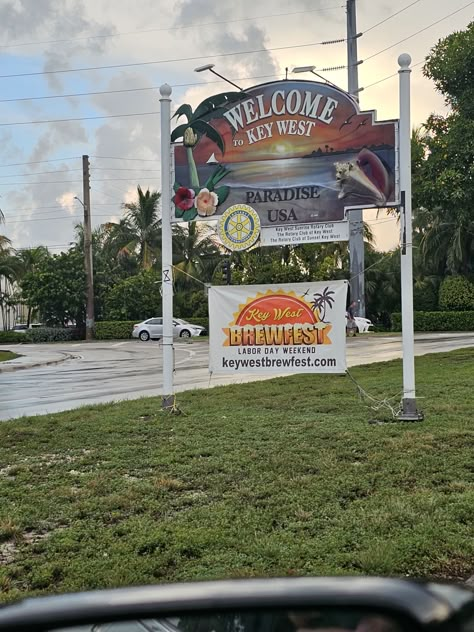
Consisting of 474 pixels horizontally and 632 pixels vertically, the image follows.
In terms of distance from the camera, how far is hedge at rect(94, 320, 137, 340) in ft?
143

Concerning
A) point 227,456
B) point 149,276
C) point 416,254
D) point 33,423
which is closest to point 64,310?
point 149,276

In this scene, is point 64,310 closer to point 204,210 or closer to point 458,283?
point 458,283

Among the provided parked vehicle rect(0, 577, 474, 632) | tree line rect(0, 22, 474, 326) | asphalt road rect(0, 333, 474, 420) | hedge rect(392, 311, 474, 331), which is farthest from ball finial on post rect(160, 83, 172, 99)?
hedge rect(392, 311, 474, 331)

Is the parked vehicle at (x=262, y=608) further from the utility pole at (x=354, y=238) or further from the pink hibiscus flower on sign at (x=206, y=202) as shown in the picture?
the utility pole at (x=354, y=238)

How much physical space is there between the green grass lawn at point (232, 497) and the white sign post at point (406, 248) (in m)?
0.45

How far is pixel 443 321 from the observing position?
4094 centimetres

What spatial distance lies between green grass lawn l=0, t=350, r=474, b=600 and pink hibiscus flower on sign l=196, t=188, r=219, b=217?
9.83 feet

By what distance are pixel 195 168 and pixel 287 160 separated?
4.67ft

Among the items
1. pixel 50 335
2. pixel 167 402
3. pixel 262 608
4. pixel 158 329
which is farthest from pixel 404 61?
pixel 50 335

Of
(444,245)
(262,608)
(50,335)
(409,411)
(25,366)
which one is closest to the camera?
(262,608)

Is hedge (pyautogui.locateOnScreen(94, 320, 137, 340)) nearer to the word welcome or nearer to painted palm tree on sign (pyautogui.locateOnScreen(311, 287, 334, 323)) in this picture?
the word welcome

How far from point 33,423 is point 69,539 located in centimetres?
535

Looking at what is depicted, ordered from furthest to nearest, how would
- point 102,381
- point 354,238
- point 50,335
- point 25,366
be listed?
point 50,335 < point 354,238 < point 25,366 < point 102,381

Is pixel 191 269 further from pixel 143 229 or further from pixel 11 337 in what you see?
pixel 11 337
